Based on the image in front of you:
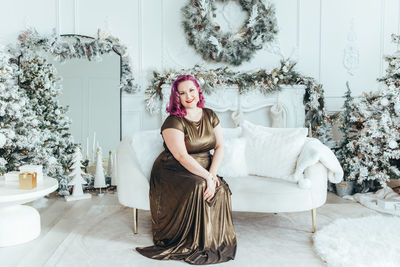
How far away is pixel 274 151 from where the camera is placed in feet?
10.3

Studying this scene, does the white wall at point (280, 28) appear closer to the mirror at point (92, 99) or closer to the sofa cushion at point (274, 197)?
the mirror at point (92, 99)

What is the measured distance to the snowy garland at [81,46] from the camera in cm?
424

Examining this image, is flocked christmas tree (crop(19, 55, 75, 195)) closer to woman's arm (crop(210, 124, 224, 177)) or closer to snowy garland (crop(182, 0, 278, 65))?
snowy garland (crop(182, 0, 278, 65))

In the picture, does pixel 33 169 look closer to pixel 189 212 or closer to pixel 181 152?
pixel 181 152

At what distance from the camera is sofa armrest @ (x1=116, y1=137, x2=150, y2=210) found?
2.80 metres

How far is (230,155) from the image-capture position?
3086mm

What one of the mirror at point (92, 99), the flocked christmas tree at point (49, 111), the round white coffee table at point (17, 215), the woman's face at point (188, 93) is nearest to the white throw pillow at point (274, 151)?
the woman's face at point (188, 93)

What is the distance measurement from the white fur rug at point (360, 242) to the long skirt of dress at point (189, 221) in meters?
0.68

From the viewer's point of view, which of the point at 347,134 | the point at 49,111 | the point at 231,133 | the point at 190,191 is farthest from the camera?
the point at 347,134

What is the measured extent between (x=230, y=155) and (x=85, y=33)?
8.77 ft

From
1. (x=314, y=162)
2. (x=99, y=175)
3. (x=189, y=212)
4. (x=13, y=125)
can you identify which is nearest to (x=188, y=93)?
(x=189, y=212)

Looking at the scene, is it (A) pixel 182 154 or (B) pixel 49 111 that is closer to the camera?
(A) pixel 182 154

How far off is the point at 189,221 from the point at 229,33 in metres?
2.93

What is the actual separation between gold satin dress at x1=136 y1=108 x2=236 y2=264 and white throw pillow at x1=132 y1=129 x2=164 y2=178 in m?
0.18
